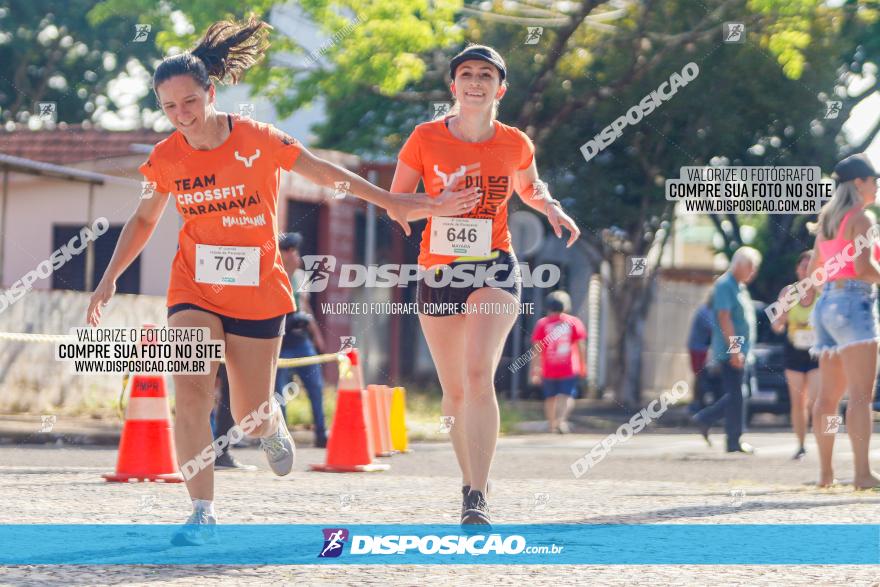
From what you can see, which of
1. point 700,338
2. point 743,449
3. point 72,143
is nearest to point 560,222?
point 743,449

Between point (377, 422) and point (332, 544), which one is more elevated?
point (377, 422)

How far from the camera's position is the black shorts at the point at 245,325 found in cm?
610

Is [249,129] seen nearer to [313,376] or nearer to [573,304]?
[313,376]

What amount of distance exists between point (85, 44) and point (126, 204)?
15.7 meters

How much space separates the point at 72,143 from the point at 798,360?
43.3ft

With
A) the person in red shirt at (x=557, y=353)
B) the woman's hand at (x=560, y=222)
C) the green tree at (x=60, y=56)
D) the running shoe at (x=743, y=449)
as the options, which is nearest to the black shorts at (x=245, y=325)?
the woman's hand at (x=560, y=222)

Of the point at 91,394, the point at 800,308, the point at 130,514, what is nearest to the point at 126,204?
the point at 91,394

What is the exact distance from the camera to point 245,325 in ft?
20.3

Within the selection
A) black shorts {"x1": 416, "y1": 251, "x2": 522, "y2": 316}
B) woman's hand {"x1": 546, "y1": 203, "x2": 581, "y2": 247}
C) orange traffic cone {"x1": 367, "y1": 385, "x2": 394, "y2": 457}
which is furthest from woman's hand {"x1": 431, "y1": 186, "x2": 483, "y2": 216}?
orange traffic cone {"x1": 367, "y1": 385, "x2": 394, "y2": 457}

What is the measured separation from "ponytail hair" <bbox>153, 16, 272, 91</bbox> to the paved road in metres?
1.94

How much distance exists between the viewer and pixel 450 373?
22.1ft

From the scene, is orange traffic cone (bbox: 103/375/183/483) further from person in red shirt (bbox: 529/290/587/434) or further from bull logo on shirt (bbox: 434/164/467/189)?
person in red shirt (bbox: 529/290/587/434)

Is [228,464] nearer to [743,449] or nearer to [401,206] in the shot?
[401,206]

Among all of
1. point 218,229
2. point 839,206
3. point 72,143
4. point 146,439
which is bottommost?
point 146,439
